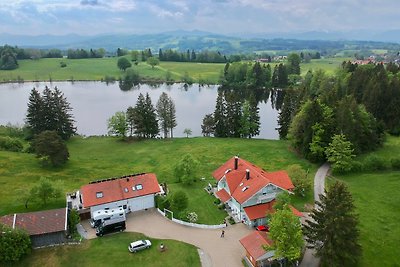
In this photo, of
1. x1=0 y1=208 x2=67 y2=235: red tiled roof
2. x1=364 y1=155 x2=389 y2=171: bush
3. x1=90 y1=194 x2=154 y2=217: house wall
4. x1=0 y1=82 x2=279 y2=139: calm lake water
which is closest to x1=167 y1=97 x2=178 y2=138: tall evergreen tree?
x1=0 y1=82 x2=279 y2=139: calm lake water

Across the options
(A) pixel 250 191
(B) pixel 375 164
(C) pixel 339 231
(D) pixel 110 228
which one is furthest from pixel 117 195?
(B) pixel 375 164

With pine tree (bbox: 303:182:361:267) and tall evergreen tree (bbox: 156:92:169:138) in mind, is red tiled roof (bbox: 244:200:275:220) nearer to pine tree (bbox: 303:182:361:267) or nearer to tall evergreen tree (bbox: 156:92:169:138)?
pine tree (bbox: 303:182:361:267)

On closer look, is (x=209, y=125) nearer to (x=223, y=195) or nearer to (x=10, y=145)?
(x=223, y=195)

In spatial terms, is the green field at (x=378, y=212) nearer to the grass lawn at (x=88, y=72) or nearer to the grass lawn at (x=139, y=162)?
the grass lawn at (x=139, y=162)

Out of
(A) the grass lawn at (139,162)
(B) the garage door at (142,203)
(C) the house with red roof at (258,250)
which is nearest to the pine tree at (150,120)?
(A) the grass lawn at (139,162)

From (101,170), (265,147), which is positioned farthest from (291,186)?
(101,170)
